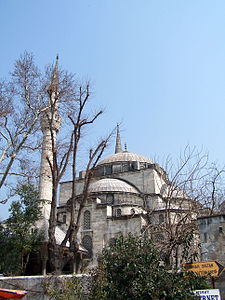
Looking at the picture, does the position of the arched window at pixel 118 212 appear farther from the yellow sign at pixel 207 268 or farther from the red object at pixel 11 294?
the yellow sign at pixel 207 268

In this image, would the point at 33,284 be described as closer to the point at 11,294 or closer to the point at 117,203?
the point at 11,294

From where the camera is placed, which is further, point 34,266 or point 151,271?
point 34,266

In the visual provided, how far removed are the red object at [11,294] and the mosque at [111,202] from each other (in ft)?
29.5

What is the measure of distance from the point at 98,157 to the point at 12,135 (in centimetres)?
328

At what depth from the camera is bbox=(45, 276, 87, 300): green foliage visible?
21.7 ft

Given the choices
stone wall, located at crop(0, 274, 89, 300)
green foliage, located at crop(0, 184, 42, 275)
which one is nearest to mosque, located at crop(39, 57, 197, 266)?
green foliage, located at crop(0, 184, 42, 275)

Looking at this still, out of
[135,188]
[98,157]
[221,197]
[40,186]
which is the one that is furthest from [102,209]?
[98,157]

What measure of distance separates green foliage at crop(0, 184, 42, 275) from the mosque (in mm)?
1711

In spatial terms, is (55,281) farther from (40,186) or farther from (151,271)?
(40,186)

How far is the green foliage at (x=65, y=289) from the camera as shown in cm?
663

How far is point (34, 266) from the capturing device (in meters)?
16.4

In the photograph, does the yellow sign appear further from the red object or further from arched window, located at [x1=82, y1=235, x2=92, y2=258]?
arched window, located at [x1=82, y1=235, x2=92, y2=258]

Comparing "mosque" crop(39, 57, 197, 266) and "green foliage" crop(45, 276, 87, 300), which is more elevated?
"mosque" crop(39, 57, 197, 266)

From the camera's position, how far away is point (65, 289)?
22.5 ft
